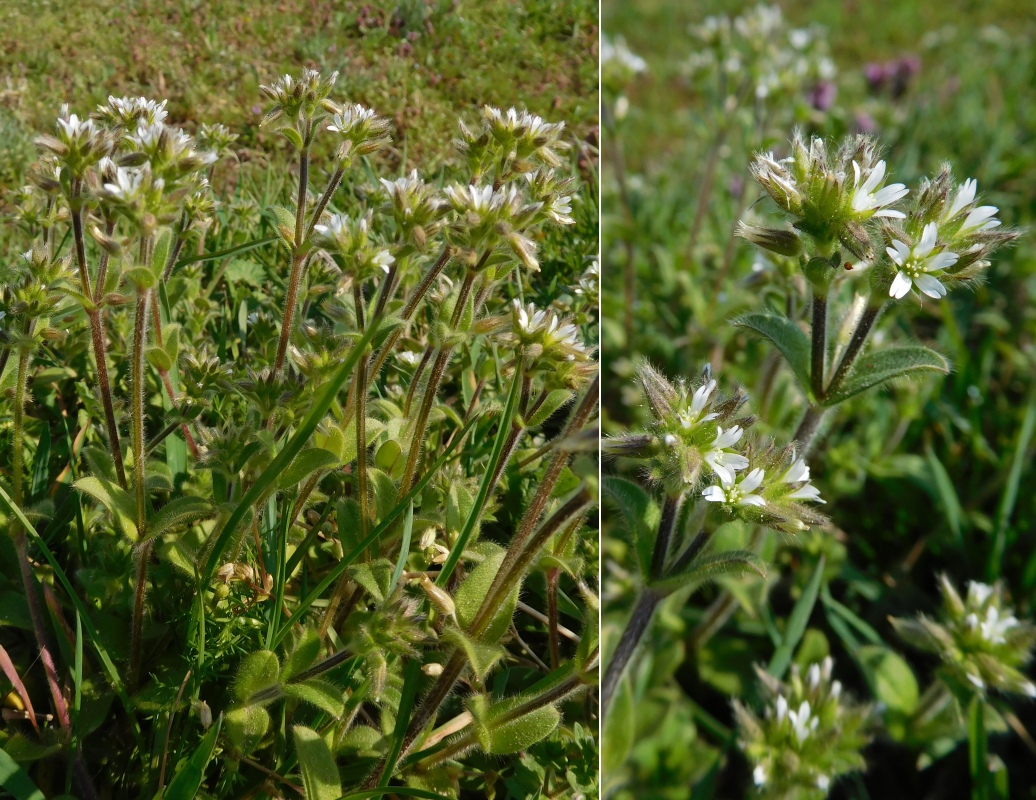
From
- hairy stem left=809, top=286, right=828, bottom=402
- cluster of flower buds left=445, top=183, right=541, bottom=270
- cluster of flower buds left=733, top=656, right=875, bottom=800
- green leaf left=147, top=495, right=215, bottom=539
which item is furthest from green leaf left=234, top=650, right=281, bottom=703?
hairy stem left=809, top=286, right=828, bottom=402

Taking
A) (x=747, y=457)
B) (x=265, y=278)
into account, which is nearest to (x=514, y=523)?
(x=747, y=457)

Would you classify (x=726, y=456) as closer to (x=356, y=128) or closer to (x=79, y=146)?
(x=356, y=128)

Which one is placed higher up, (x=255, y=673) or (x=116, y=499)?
(x=116, y=499)

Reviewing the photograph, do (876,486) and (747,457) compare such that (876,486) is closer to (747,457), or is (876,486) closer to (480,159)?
(747,457)

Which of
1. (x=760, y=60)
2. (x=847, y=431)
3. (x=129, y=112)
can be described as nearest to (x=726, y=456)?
(x=129, y=112)

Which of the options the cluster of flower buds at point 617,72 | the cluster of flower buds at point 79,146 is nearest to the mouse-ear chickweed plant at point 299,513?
the cluster of flower buds at point 79,146

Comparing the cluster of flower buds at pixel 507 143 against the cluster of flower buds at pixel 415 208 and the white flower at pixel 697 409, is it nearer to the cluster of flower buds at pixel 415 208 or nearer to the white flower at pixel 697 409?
the cluster of flower buds at pixel 415 208

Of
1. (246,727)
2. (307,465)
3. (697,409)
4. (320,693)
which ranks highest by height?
(697,409)
